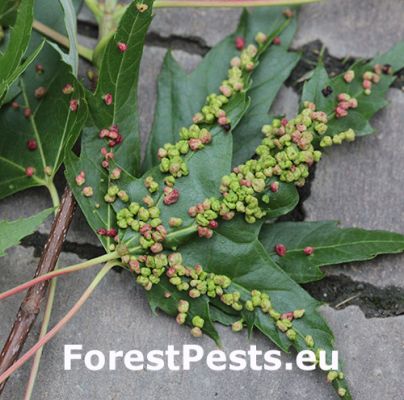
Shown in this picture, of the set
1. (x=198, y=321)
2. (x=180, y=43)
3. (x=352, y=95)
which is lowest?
(x=198, y=321)

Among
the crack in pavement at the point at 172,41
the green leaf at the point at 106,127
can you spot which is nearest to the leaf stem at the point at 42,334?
the green leaf at the point at 106,127

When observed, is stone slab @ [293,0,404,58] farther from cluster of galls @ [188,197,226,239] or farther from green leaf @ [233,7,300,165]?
cluster of galls @ [188,197,226,239]

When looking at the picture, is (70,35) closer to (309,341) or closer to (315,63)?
(315,63)

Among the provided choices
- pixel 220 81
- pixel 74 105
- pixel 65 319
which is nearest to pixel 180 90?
pixel 220 81

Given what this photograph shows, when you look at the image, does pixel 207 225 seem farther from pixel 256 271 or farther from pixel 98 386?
pixel 98 386

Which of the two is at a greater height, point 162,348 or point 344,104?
point 344,104

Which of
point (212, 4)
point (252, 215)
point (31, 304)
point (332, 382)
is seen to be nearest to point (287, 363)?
point (332, 382)
